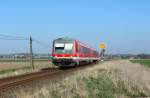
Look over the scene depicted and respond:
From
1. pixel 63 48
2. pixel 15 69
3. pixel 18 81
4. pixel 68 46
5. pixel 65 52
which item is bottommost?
pixel 18 81

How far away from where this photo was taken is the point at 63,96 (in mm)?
14211

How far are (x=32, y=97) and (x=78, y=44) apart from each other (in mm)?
27150

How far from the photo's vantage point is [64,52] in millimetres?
38375

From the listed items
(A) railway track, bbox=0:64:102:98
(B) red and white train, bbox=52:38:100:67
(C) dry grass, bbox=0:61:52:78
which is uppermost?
(B) red and white train, bbox=52:38:100:67

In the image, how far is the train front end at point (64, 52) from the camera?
38.2m

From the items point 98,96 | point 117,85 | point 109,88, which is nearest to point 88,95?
point 98,96

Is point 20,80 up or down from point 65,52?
down

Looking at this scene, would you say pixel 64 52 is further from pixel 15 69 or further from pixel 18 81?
pixel 18 81

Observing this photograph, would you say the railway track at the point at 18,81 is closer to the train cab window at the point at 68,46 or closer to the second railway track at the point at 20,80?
the second railway track at the point at 20,80

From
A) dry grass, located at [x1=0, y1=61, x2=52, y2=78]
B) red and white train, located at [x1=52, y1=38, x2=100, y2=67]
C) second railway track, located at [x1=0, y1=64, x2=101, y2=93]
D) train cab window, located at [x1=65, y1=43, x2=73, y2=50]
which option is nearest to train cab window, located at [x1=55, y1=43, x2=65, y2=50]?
red and white train, located at [x1=52, y1=38, x2=100, y2=67]

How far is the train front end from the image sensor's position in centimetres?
3822

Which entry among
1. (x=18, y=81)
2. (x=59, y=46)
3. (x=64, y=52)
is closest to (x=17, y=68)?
(x=59, y=46)

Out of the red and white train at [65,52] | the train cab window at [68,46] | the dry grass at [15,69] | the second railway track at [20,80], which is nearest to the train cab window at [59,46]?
the red and white train at [65,52]

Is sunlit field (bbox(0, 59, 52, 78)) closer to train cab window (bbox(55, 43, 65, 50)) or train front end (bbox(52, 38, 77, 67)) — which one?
train front end (bbox(52, 38, 77, 67))
